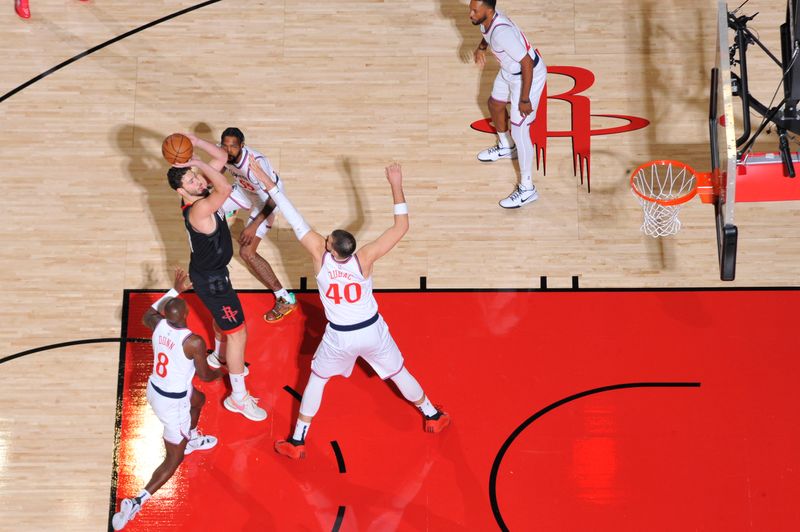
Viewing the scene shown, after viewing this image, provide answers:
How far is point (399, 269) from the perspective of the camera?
801cm

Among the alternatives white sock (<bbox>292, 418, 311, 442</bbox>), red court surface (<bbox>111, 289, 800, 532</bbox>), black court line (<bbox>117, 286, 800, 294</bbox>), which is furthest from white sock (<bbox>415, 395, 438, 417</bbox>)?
black court line (<bbox>117, 286, 800, 294</bbox>)

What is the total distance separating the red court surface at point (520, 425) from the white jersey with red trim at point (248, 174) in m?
1.11

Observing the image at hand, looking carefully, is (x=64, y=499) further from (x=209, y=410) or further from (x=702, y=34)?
(x=702, y=34)

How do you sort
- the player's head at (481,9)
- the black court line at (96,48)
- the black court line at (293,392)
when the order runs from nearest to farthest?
the player's head at (481,9) < the black court line at (293,392) < the black court line at (96,48)

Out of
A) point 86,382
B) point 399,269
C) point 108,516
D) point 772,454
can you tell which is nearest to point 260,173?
point 399,269

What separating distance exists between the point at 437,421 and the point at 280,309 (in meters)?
1.75

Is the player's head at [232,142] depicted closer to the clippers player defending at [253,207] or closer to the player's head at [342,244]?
the clippers player defending at [253,207]

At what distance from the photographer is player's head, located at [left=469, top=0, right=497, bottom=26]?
23.9 feet

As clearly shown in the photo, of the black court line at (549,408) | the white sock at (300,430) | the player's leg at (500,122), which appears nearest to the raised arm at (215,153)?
the white sock at (300,430)

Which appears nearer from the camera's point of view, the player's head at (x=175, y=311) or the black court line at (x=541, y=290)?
the player's head at (x=175, y=311)

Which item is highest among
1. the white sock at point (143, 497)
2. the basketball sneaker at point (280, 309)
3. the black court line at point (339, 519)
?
the basketball sneaker at point (280, 309)

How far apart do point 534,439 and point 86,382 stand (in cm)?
390

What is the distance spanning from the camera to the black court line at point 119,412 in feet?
23.5

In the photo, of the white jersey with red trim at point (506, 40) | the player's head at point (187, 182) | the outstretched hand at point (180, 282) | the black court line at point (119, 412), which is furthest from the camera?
the white jersey with red trim at point (506, 40)
